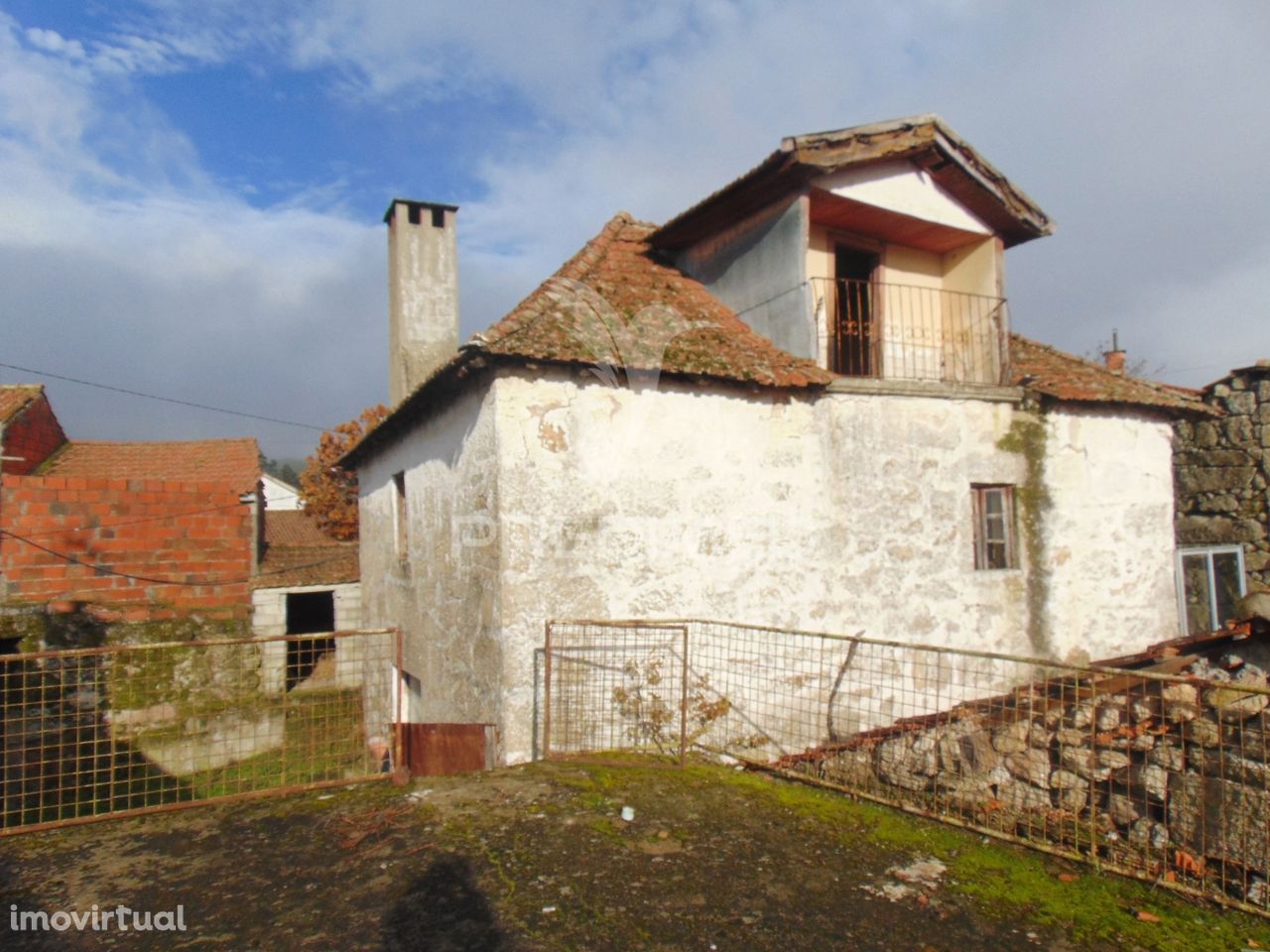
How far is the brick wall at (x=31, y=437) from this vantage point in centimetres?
1608

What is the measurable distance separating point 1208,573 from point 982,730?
6.86 meters

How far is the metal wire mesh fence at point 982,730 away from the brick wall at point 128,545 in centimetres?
895

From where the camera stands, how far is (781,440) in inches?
313

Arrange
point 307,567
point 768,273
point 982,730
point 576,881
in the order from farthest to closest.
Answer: point 307,567
point 768,273
point 982,730
point 576,881

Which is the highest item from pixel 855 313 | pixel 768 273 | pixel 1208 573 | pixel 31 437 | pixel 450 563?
pixel 768 273

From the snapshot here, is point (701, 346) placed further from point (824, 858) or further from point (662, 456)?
point (824, 858)

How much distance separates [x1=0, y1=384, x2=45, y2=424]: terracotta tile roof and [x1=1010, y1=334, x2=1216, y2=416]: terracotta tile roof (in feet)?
61.4

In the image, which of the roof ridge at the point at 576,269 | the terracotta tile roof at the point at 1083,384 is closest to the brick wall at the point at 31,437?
the roof ridge at the point at 576,269

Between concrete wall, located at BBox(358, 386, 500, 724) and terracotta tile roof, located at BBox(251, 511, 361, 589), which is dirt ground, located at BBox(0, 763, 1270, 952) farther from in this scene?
terracotta tile roof, located at BBox(251, 511, 361, 589)

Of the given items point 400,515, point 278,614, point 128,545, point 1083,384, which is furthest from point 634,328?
point 278,614

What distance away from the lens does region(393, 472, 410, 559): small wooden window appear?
10867mm

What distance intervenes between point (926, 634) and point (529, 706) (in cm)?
447

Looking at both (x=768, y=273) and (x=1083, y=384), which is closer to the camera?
(x=768, y=273)

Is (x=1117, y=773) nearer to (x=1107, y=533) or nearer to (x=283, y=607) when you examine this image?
(x=1107, y=533)
